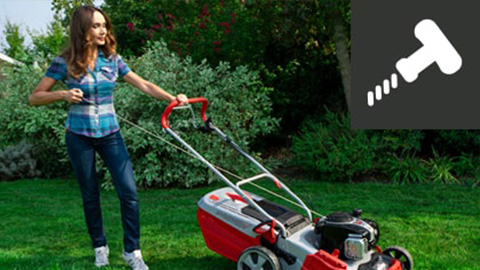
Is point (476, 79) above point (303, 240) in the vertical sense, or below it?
above

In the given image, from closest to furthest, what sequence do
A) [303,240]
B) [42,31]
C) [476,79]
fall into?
[303,240] < [476,79] < [42,31]

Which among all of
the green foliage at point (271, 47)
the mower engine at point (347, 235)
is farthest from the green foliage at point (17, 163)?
the mower engine at point (347, 235)

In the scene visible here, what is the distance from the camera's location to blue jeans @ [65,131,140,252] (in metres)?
3.27

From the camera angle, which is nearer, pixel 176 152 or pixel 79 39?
pixel 79 39

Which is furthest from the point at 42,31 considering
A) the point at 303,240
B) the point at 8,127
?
the point at 303,240

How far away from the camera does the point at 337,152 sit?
6.48 metres

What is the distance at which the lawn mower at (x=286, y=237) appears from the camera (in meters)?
2.77

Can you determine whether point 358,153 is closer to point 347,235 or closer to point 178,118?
point 178,118

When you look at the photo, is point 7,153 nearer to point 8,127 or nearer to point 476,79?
point 8,127

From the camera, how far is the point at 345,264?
2701 millimetres

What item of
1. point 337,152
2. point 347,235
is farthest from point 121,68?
point 337,152

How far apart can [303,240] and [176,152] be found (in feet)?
11.7

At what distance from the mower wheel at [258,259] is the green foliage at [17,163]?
5442 mm

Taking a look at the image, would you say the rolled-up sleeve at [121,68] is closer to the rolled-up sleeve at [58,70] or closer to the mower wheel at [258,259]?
the rolled-up sleeve at [58,70]
